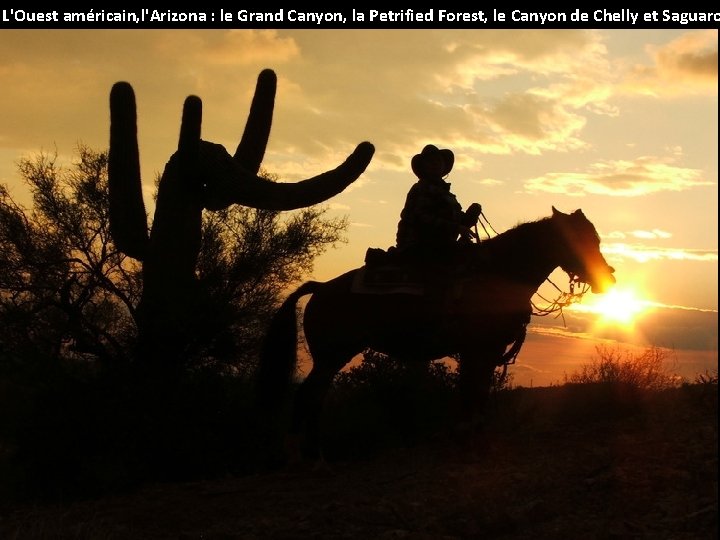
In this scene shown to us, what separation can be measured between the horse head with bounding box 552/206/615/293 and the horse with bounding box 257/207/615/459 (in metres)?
0.01

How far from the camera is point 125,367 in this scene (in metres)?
11.0

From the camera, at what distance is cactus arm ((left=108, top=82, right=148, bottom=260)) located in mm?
12797

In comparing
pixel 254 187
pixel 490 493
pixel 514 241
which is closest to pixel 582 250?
pixel 514 241

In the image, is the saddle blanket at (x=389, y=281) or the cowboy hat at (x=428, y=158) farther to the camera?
the cowboy hat at (x=428, y=158)

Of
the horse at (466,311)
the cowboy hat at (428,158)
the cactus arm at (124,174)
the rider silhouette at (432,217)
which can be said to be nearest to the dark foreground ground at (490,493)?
the horse at (466,311)

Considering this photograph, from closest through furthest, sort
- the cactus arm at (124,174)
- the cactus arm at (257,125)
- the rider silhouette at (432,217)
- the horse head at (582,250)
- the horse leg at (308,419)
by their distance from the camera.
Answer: the horse head at (582,250)
the rider silhouette at (432,217)
the horse leg at (308,419)
the cactus arm at (124,174)
the cactus arm at (257,125)

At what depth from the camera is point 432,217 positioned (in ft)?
28.2

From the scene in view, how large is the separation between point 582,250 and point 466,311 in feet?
4.86

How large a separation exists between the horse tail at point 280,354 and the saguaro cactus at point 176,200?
11.0 feet

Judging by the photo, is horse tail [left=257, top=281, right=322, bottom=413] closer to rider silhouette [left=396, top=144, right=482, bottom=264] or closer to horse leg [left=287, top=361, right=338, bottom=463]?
horse leg [left=287, top=361, right=338, bottom=463]

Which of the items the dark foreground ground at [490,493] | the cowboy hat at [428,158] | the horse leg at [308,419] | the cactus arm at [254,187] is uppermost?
the cactus arm at [254,187]

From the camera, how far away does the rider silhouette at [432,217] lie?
28.3 feet

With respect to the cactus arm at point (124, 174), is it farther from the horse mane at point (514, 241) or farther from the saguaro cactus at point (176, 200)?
the horse mane at point (514, 241)

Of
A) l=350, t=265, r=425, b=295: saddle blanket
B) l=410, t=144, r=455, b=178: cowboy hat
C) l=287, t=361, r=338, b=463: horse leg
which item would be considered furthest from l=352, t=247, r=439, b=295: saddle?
l=287, t=361, r=338, b=463: horse leg
